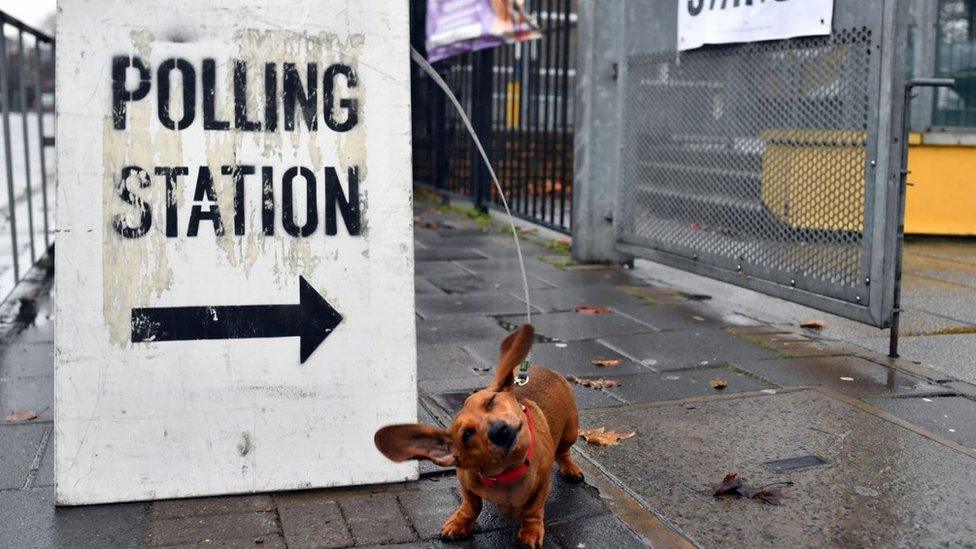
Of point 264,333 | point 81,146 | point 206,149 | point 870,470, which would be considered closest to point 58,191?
point 81,146

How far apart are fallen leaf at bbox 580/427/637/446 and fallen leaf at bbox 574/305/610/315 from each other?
2.36 meters

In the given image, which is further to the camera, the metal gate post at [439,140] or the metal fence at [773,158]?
the metal gate post at [439,140]

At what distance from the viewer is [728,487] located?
353cm

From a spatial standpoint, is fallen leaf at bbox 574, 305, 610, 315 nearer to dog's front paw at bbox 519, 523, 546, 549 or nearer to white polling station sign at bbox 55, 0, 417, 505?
white polling station sign at bbox 55, 0, 417, 505

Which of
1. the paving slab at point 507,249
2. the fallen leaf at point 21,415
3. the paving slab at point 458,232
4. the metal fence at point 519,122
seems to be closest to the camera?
the fallen leaf at point 21,415

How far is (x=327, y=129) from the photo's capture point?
3.54 metres

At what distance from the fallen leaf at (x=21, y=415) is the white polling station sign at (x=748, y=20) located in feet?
13.4

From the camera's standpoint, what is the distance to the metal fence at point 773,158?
5.16m

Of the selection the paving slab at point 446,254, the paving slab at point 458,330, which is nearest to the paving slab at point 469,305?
the paving slab at point 458,330

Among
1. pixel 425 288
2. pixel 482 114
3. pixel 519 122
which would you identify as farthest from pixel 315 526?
pixel 482 114

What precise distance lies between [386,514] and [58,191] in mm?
1418

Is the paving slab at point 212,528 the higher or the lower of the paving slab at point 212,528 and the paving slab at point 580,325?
the lower

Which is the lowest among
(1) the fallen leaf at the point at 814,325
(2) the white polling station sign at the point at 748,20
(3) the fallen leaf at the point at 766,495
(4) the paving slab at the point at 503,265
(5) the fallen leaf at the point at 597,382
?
(3) the fallen leaf at the point at 766,495

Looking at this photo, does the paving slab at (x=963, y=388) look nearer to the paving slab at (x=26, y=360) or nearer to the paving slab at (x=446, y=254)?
the paving slab at (x=26, y=360)
